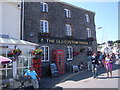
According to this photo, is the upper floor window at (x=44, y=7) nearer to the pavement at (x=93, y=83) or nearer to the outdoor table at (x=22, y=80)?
the pavement at (x=93, y=83)

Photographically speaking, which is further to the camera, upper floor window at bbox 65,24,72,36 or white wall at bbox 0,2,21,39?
upper floor window at bbox 65,24,72,36

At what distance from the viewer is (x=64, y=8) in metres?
16.8

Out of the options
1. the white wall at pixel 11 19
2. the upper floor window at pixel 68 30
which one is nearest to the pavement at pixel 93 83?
the white wall at pixel 11 19

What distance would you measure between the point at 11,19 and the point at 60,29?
5985 millimetres

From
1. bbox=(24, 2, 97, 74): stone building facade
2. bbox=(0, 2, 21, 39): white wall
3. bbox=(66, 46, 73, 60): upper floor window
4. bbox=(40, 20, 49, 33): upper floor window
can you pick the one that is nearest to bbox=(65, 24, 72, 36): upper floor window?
bbox=(24, 2, 97, 74): stone building facade

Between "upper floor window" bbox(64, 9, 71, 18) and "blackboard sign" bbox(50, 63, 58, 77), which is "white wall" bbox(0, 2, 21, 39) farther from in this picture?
"upper floor window" bbox(64, 9, 71, 18)

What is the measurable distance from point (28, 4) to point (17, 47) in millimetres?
5906

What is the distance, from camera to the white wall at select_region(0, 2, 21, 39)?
11.4 m

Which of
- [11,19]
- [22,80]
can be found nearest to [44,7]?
[11,19]

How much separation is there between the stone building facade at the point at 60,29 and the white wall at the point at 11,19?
89 cm

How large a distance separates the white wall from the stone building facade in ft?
2.90

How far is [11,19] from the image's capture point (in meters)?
Answer: 11.8

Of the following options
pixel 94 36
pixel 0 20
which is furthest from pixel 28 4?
pixel 94 36

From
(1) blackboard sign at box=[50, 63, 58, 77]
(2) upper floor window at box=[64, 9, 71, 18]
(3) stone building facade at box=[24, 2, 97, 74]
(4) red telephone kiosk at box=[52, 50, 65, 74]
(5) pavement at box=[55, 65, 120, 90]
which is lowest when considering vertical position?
(5) pavement at box=[55, 65, 120, 90]
